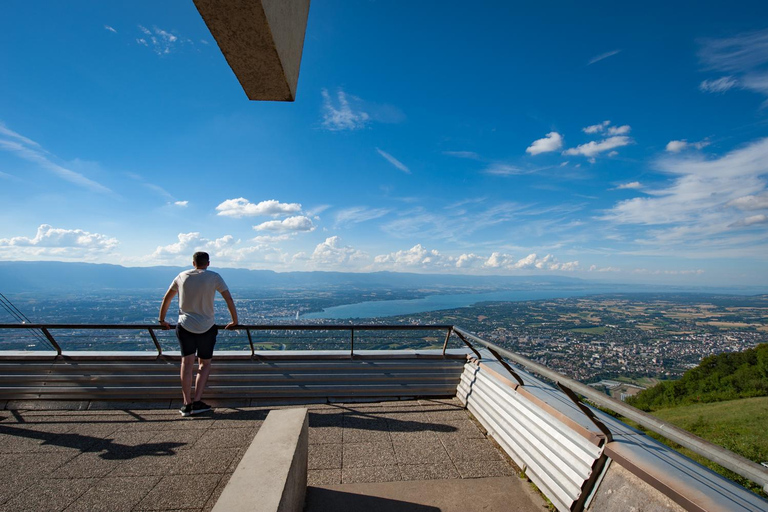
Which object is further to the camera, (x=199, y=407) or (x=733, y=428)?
(x=733, y=428)

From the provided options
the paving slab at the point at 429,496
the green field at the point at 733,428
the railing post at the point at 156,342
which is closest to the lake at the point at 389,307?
the green field at the point at 733,428

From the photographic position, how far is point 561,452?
8.10 ft

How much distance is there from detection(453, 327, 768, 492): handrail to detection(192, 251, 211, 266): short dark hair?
3871 millimetres

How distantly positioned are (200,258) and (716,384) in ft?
71.3

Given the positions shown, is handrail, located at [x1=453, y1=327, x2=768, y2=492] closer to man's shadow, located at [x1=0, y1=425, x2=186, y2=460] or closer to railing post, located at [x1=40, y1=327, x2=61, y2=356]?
man's shadow, located at [x1=0, y1=425, x2=186, y2=460]

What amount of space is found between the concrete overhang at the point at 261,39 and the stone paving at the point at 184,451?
3.15m

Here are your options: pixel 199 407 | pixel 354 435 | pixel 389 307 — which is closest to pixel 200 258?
pixel 199 407

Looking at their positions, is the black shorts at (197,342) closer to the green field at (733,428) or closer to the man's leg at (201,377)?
the man's leg at (201,377)

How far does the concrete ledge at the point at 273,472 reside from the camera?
64.7 inches

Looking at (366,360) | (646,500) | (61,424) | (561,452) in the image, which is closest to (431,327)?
(366,360)

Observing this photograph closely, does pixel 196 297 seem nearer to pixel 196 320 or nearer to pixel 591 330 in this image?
pixel 196 320

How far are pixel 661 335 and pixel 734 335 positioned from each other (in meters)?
11.1

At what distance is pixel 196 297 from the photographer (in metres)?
3.87

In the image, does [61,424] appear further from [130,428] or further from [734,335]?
[734,335]
